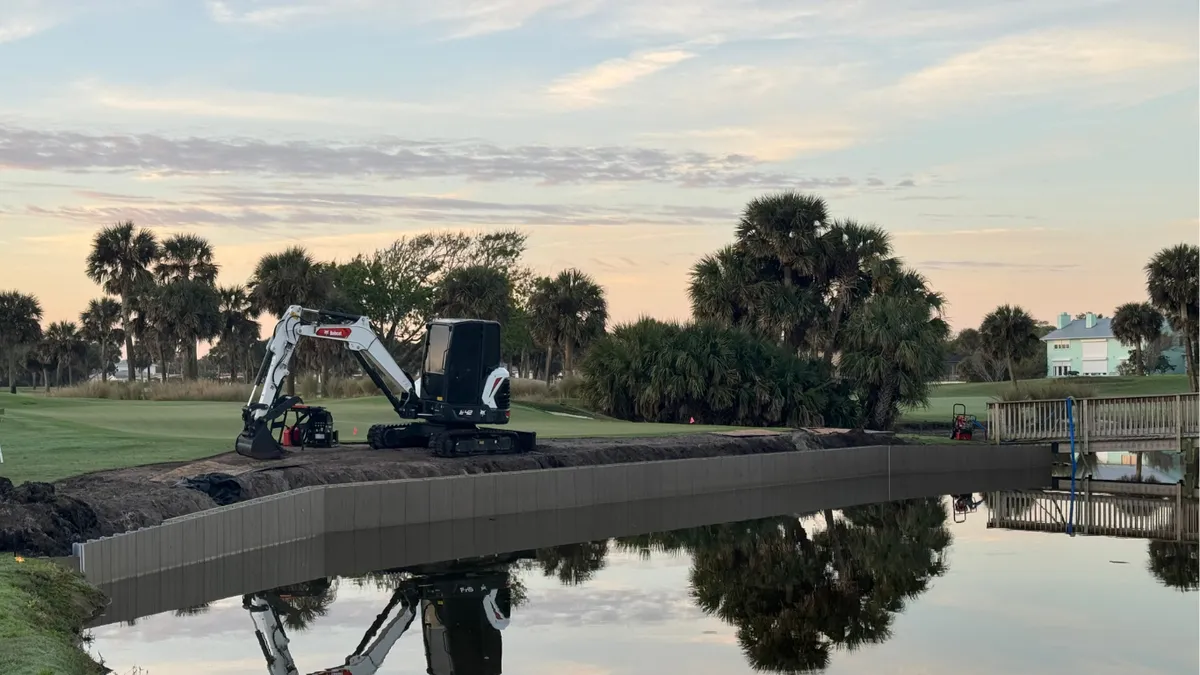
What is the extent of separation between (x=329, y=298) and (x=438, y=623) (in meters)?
50.5

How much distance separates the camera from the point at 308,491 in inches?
923

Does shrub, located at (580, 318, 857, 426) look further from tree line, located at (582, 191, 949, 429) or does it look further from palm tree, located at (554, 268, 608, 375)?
palm tree, located at (554, 268, 608, 375)

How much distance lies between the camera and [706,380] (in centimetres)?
4656

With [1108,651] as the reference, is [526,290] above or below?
above

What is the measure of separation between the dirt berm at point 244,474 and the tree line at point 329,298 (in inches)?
1267

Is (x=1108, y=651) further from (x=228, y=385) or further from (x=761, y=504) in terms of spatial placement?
(x=228, y=385)

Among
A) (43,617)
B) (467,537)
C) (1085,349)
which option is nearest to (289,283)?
(467,537)

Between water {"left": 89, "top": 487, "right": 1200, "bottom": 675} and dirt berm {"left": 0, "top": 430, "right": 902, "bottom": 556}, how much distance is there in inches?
88.8

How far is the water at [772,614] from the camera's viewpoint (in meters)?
15.3

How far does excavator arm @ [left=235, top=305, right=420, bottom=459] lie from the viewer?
27.1 m

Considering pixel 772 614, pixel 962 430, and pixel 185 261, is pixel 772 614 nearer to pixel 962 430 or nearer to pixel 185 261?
pixel 962 430

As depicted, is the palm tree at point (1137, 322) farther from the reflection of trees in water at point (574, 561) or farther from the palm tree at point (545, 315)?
the reflection of trees in water at point (574, 561)

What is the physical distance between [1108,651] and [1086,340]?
11042cm

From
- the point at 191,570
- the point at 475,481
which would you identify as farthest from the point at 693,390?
the point at 191,570
